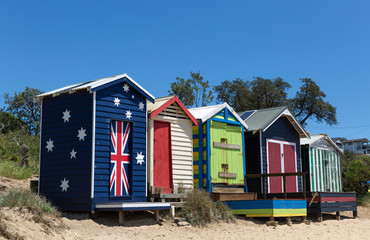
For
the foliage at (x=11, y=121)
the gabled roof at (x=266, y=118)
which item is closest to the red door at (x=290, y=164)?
the gabled roof at (x=266, y=118)

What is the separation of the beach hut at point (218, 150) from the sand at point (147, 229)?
5.69ft

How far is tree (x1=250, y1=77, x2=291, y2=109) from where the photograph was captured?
141ft

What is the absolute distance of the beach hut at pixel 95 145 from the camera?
1209 centimetres

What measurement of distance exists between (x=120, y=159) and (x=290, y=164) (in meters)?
9.80

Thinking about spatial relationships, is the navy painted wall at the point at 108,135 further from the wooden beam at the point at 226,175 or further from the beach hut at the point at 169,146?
the wooden beam at the point at 226,175

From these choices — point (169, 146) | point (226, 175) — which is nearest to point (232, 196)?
point (226, 175)

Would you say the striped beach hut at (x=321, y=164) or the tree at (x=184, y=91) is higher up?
the tree at (x=184, y=91)

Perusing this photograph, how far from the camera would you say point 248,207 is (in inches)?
580

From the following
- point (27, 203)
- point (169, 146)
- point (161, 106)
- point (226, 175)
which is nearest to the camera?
point (27, 203)

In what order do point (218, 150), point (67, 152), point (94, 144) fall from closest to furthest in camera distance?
point (94, 144)
point (67, 152)
point (218, 150)

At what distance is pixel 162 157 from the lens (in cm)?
1430

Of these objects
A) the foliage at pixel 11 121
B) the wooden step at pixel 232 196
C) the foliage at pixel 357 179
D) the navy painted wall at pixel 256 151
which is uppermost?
the foliage at pixel 11 121

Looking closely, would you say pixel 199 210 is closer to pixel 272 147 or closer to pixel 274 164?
pixel 274 164

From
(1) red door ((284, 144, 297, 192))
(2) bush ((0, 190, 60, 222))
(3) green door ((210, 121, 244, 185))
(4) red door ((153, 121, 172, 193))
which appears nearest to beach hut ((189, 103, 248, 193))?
(3) green door ((210, 121, 244, 185))
